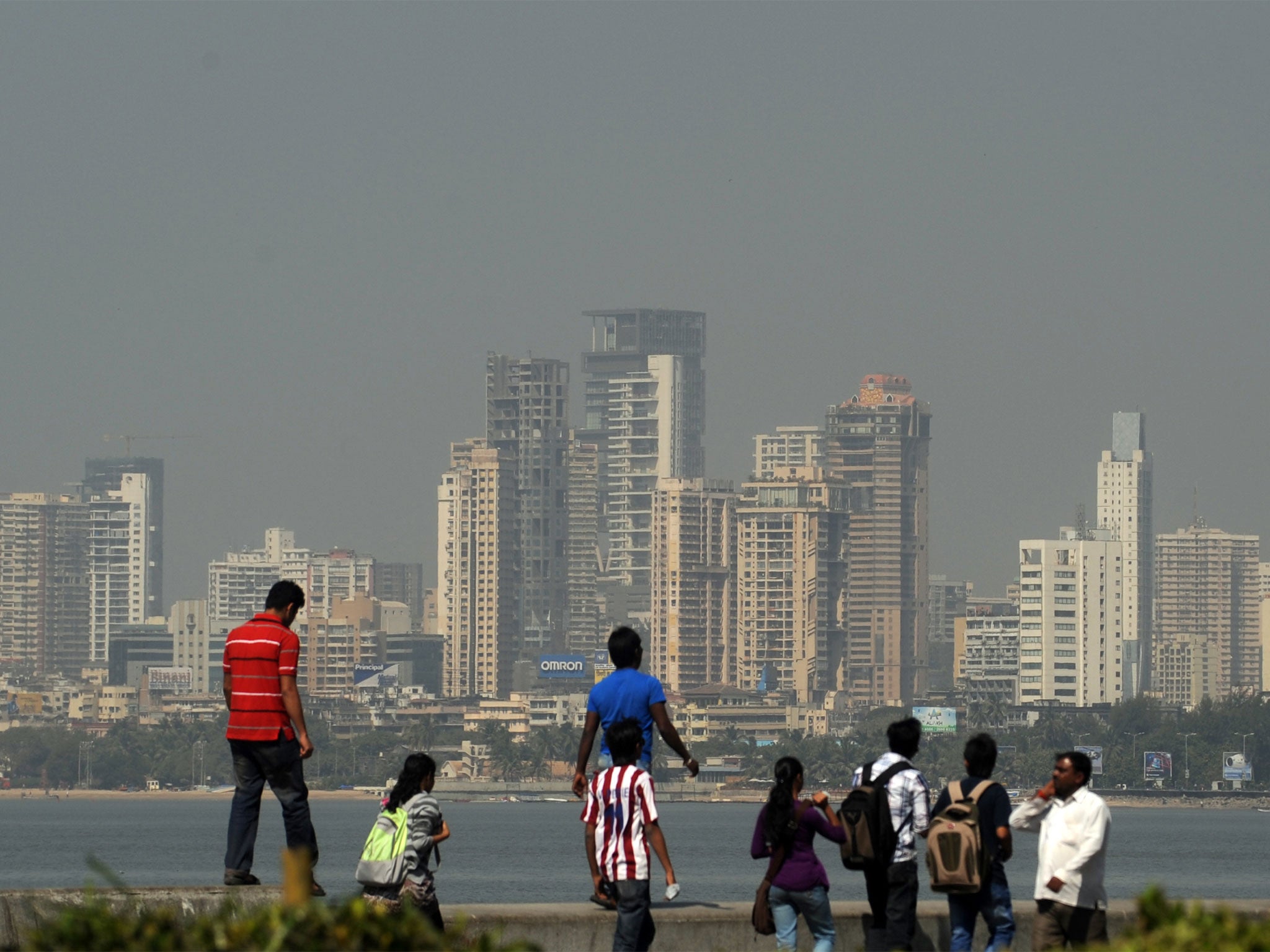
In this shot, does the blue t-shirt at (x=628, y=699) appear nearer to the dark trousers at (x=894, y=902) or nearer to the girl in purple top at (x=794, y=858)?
the girl in purple top at (x=794, y=858)

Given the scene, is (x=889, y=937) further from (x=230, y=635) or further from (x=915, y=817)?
(x=230, y=635)

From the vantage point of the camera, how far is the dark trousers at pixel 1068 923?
11727 mm

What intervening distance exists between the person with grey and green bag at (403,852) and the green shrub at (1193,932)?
5183 millimetres

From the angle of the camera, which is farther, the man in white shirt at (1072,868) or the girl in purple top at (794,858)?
the girl in purple top at (794,858)

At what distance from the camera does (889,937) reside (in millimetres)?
12570

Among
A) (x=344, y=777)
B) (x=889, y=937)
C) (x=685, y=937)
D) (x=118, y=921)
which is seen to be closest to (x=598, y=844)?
(x=685, y=937)

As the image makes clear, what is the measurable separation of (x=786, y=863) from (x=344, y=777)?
7205 inches

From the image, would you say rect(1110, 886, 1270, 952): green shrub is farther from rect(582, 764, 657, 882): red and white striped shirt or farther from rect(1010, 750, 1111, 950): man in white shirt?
rect(582, 764, 657, 882): red and white striped shirt

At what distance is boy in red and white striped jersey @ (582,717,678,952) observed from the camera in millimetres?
12156

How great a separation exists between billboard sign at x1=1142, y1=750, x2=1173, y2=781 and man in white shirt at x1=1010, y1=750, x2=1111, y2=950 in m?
163

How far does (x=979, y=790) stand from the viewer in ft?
41.0

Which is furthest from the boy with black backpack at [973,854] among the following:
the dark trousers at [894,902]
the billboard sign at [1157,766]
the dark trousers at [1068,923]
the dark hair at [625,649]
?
the billboard sign at [1157,766]

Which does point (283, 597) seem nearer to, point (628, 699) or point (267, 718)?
point (267, 718)

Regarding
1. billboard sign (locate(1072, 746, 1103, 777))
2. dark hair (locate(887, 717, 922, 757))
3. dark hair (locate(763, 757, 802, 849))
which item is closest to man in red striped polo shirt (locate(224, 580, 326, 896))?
dark hair (locate(763, 757, 802, 849))
